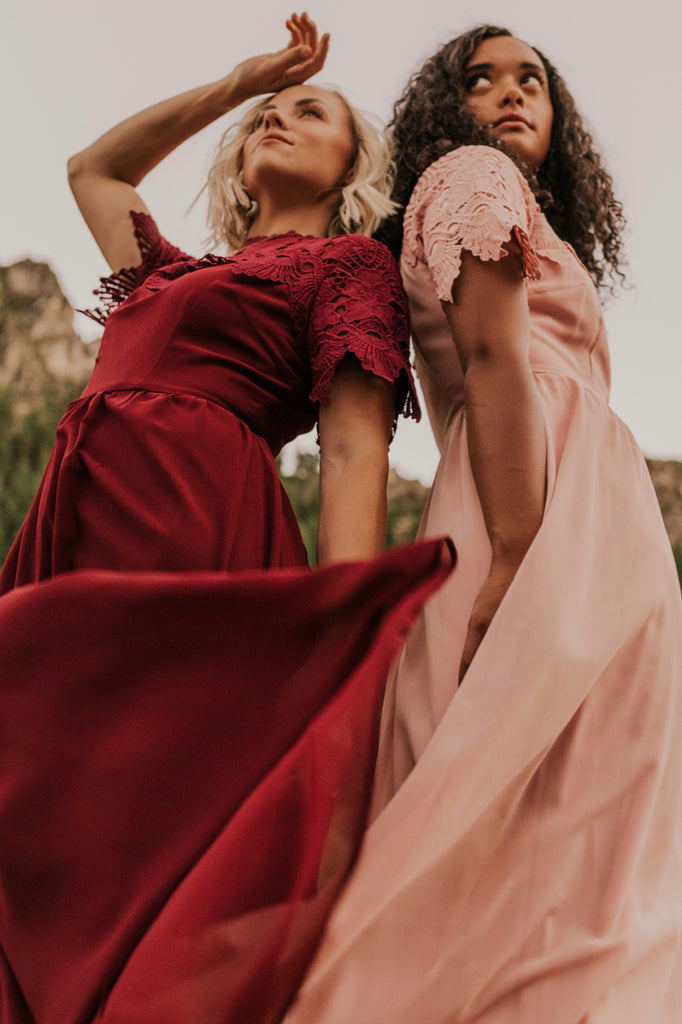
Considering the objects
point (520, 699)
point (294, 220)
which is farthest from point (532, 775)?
point (294, 220)

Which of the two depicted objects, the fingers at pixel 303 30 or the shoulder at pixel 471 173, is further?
the fingers at pixel 303 30

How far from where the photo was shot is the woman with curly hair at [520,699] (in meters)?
1.24

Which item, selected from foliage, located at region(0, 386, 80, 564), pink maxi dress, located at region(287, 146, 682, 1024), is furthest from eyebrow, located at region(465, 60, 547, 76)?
foliage, located at region(0, 386, 80, 564)

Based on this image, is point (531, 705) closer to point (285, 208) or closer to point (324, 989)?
point (324, 989)

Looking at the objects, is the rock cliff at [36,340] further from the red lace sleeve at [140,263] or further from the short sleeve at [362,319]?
the short sleeve at [362,319]

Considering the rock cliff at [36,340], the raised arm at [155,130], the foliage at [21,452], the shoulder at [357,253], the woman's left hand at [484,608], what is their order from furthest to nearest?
the rock cliff at [36,340] < the foliage at [21,452] < the raised arm at [155,130] < the shoulder at [357,253] < the woman's left hand at [484,608]

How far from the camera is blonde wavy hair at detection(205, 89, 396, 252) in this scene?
1949mm

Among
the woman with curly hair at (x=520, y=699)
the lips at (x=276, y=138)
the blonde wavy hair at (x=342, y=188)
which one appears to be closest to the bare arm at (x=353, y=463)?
the woman with curly hair at (x=520, y=699)

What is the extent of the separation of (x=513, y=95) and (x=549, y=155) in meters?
0.16

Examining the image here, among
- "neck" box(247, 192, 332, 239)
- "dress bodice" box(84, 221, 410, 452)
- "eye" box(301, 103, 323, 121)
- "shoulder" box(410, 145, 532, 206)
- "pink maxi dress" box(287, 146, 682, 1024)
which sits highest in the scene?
"eye" box(301, 103, 323, 121)

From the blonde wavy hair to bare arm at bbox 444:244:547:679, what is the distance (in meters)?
0.50

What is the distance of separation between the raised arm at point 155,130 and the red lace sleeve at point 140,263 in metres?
0.04

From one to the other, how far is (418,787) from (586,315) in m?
0.85

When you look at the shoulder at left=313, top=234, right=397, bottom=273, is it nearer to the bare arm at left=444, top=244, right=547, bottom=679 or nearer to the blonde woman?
the blonde woman
